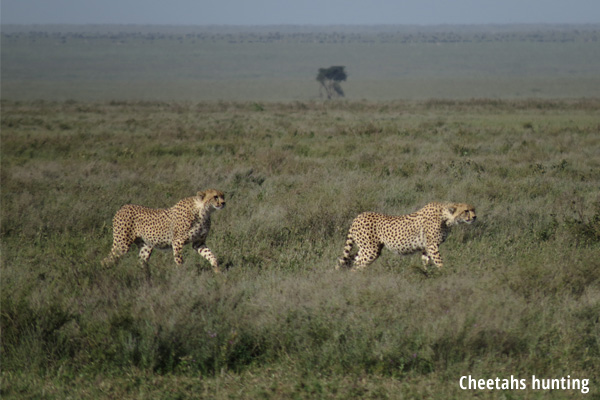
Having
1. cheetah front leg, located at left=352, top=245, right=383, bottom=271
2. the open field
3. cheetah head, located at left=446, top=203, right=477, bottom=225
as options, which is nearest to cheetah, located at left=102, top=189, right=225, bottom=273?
cheetah front leg, located at left=352, top=245, right=383, bottom=271

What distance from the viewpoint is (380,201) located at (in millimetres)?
10055

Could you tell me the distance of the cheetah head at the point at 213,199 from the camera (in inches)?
256

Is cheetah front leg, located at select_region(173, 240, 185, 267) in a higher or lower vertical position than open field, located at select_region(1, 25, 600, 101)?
higher

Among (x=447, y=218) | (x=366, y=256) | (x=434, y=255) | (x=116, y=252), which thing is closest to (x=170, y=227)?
(x=116, y=252)

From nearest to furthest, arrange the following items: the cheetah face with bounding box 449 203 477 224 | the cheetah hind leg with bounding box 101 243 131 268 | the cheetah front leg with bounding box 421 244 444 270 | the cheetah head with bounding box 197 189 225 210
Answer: the cheetah face with bounding box 449 203 477 224, the cheetah front leg with bounding box 421 244 444 270, the cheetah head with bounding box 197 189 225 210, the cheetah hind leg with bounding box 101 243 131 268

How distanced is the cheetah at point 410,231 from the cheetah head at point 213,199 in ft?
4.02

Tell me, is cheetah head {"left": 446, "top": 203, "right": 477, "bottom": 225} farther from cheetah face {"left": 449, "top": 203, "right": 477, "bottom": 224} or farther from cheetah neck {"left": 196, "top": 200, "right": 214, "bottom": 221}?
cheetah neck {"left": 196, "top": 200, "right": 214, "bottom": 221}

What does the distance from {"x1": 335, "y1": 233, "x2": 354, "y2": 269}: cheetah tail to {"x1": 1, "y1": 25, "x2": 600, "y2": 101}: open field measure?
58.4 meters

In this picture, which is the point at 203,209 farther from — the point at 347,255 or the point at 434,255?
the point at 434,255

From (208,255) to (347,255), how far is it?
1.29m

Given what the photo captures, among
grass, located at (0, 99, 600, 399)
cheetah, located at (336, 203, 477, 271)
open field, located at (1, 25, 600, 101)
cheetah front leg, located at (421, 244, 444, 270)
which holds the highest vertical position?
cheetah, located at (336, 203, 477, 271)

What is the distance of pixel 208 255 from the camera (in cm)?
676

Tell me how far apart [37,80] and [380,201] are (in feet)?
282

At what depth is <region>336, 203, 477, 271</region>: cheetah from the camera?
6418 mm
